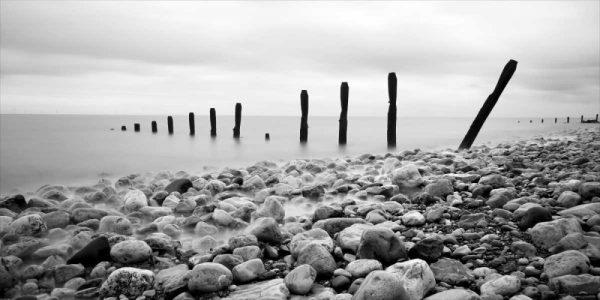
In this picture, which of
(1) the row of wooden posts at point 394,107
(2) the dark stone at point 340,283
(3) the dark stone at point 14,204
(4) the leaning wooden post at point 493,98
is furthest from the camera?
(1) the row of wooden posts at point 394,107

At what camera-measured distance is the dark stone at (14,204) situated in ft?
16.0

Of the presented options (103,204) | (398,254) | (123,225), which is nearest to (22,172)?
(103,204)

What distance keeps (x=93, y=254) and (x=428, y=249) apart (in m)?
2.65

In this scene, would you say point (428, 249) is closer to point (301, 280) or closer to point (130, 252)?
point (301, 280)

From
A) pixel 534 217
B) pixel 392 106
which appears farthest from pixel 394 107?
pixel 534 217

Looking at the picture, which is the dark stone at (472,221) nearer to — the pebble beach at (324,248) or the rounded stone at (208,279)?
the pebble beach at (324,248)

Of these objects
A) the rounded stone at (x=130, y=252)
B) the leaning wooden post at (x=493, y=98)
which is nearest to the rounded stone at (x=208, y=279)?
the rounded stone at (x=130, y=252)

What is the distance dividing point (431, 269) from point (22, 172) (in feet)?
37.9

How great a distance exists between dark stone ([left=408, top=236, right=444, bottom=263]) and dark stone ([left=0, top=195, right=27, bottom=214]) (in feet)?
16.0

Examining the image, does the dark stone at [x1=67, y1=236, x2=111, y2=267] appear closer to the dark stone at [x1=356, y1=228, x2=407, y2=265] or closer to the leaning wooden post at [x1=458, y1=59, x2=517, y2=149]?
the dark stone at [x1=356, y1=228, x2=407, y2=265]

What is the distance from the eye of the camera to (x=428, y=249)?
9.29 feet

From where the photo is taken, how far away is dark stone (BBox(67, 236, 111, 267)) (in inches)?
119

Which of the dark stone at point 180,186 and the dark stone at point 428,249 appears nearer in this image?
the dark stone at point 428,249

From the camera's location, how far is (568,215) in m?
3.41
